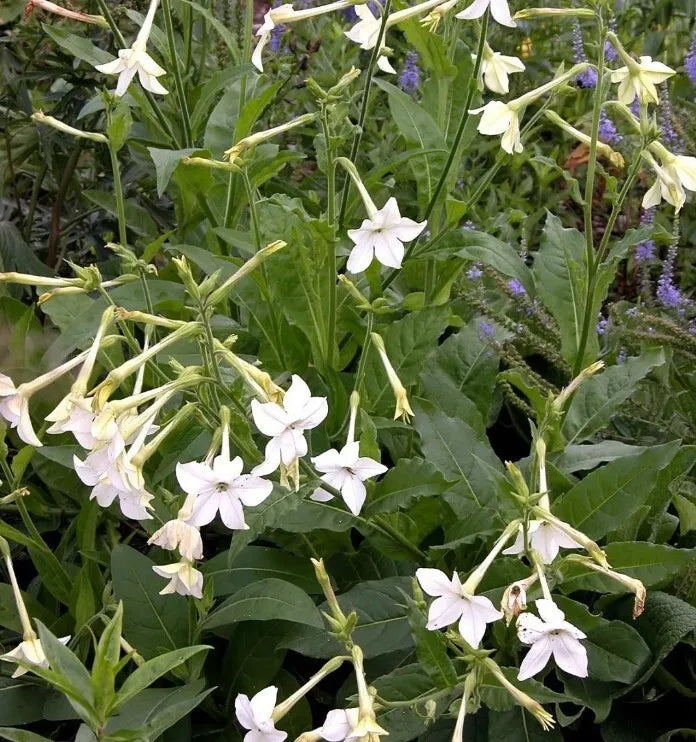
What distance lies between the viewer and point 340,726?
95 centimetres

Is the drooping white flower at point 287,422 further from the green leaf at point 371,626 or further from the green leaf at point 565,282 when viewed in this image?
the green leaf at point 565,282

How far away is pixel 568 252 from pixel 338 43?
1.42 metres

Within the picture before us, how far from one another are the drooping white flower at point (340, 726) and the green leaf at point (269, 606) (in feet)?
0.92

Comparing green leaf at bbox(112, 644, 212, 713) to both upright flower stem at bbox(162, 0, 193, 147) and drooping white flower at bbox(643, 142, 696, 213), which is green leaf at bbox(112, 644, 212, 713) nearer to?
drooping white flower at bbox(643, 142, 696, 213)

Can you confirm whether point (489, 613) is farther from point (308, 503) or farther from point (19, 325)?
point (19, 325)

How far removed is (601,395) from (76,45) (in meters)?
1.12

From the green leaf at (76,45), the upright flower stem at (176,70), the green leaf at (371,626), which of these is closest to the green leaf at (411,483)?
the green leaf at (371,626)

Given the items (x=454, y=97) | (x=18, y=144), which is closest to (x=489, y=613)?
(x=454, y=97)

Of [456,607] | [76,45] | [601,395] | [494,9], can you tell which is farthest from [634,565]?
[76,45]

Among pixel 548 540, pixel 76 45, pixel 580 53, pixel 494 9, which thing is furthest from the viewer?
pixel 580 53

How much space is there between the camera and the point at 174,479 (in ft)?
5.29

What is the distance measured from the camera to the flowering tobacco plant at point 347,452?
1058 mm

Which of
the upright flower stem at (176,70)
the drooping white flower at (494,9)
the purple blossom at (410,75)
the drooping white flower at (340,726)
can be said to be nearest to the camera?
the drooping white flower at (340,726)

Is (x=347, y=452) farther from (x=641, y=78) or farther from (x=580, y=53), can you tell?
(x=580, y=53)
